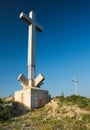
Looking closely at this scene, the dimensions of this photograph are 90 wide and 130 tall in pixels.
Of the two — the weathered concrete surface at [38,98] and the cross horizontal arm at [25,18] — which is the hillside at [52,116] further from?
the cross horizontal arm at [25,18]

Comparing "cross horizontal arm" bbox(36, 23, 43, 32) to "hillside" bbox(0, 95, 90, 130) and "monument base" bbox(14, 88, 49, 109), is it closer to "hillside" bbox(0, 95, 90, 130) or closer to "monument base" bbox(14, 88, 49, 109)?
"monument base" bbox(14, 88, 49, 109)

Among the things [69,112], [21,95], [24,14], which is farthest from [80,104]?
[24,14]

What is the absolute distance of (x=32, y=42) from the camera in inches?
636

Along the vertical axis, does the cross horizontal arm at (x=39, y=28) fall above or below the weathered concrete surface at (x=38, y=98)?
above

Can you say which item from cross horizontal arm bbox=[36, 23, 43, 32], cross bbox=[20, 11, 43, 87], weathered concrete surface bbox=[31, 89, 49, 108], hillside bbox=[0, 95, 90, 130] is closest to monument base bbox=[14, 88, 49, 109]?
weathered concrete surface bbox=[31, 89, 49, 108]

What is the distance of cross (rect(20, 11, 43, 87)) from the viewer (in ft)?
49.8

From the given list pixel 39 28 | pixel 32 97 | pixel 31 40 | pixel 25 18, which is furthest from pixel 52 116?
pixel 39 28

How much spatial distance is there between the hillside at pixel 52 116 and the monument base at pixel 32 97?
1.66ft

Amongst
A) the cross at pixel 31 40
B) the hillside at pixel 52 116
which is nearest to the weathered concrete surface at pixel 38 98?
the hillside at pixel 52 116

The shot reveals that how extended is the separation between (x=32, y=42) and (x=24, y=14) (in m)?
2.66

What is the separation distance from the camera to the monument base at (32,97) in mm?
13766

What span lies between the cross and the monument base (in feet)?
3.01

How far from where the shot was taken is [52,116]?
36.5ft

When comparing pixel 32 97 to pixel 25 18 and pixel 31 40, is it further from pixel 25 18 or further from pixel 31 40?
pixel 25 18
